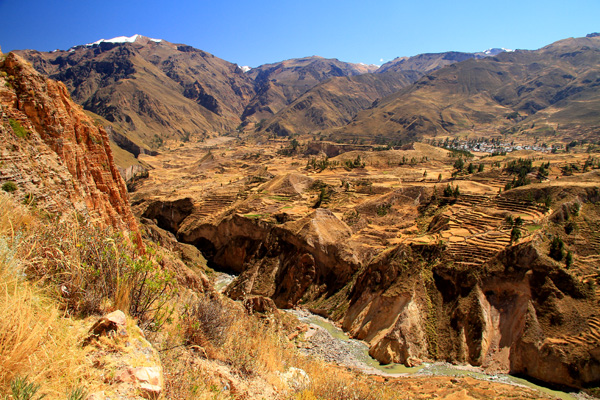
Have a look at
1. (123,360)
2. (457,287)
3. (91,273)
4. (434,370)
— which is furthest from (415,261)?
(123,360)

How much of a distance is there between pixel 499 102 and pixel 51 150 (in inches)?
7437

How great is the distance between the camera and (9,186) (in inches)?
368

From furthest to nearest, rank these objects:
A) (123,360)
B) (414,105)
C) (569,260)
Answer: (414,105) → (569,260) → (123,360)

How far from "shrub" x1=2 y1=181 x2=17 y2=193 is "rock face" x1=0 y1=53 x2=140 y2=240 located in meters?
0.17

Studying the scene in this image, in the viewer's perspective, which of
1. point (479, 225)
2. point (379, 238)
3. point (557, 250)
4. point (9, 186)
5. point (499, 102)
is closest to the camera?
point (9, 186)

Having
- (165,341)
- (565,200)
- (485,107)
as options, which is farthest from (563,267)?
(485,107)

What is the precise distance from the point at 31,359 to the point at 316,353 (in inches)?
708

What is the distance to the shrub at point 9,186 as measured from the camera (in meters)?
9.18


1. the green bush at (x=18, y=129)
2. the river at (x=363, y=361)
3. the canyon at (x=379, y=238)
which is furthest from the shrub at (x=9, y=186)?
the river at (x=363, y=361)

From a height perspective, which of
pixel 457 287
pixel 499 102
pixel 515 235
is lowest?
pixel 457 287

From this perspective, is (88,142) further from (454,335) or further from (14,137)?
(454,335)

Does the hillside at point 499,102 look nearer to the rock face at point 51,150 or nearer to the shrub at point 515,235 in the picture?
the shrub at point 515,235

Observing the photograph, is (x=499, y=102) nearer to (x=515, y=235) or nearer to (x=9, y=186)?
(x=515, y=235)

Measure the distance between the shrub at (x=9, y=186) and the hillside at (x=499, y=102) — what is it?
134152 millimetres
